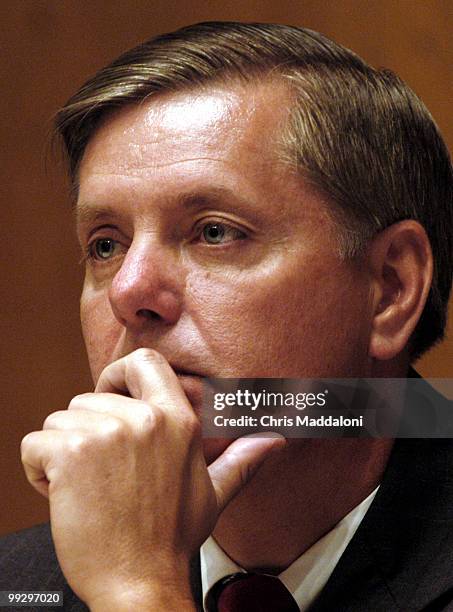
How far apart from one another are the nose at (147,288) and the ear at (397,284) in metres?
0.28

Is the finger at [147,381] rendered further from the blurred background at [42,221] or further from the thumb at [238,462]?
the blurred background at [42,221]

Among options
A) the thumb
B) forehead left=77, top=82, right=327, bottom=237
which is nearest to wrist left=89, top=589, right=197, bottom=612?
the thumb

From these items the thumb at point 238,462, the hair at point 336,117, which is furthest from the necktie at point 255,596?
the hair at point 336,117

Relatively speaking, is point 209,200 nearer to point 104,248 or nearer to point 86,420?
point 104,248

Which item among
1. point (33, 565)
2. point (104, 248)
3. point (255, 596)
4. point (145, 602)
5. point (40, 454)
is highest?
point (104, 248)

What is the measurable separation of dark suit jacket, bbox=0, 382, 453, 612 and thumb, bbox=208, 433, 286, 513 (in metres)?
0.18

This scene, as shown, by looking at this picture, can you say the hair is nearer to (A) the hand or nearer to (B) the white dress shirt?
(B) the white dress shirt

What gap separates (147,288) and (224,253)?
121mm

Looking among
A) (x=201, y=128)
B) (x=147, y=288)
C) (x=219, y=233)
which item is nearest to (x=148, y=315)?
(x=147, y=288)

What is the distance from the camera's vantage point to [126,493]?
45.1 inches

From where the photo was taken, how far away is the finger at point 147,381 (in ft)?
3.95

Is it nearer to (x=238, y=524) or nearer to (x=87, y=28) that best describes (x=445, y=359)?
(x=238, y=524)

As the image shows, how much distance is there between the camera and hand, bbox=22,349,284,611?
44.3 inches

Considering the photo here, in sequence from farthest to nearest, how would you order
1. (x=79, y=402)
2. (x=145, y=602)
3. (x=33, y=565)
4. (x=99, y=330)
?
1. (x=33, y=565)
2. (x=99, y=330)
3. (x=79, y=402)
4. (x=145, y=602)
